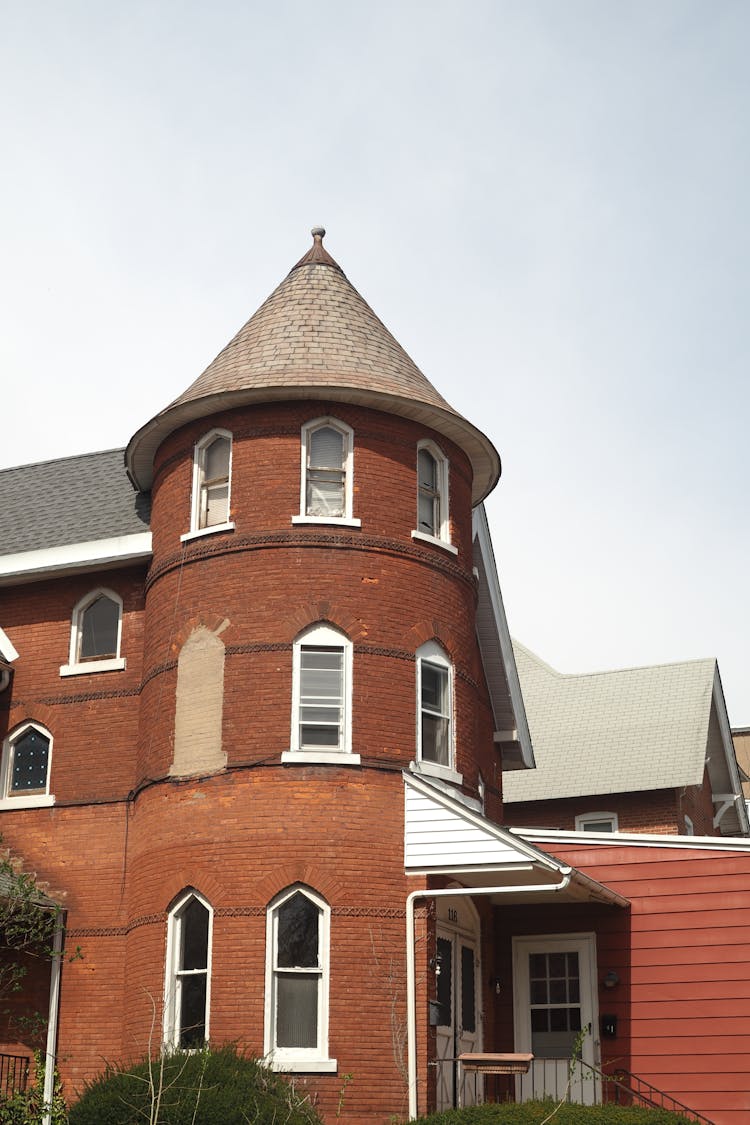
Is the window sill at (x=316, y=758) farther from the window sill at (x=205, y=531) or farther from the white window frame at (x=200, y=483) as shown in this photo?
the white window frame at (x=200, y=483)

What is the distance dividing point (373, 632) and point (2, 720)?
6671 millimetres

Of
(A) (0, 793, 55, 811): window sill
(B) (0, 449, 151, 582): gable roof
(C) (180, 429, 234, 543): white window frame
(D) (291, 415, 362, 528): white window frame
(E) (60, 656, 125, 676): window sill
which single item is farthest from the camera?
(B) (0, 449, 151, 582): gable roof

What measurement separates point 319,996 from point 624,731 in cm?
1604

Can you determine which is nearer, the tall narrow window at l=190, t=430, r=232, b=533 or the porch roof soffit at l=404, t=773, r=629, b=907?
the porch roof soffit at l=404, t=773, r=629, b=907

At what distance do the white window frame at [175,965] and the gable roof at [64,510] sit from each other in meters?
5.64

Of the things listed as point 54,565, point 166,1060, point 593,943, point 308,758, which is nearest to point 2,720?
point 54,565

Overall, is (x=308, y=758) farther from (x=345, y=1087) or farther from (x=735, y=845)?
(x=735, y=845)

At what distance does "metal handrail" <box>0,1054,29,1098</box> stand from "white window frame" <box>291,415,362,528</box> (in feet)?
28.1

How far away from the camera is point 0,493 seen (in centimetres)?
2573

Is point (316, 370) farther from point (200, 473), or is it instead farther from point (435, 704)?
point (435, 704)

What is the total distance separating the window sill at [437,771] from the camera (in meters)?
18.9

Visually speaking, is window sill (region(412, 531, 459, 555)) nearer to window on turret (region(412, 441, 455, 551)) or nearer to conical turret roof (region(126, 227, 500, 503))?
window on turret (region(412, 441, 455, 551))

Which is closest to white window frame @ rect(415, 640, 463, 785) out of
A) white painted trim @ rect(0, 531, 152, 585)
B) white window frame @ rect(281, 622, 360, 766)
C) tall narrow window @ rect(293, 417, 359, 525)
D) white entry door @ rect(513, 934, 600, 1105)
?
white window frame @ rect(281, 622, 360, 766)

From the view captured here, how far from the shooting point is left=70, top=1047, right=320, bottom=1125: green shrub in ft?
47.0
